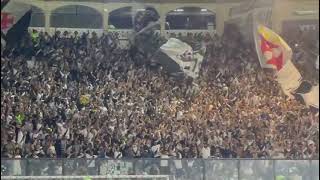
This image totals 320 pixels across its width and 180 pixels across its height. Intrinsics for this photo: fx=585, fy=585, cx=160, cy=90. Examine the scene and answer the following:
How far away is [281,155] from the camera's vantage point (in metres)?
6.52

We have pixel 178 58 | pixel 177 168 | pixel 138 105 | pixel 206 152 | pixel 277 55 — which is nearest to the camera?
pixel 177 168

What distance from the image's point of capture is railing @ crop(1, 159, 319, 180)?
18.4 ft

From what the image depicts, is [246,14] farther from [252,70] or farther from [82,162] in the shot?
[82,162]

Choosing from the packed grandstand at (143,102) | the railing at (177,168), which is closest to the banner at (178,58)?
the packed grandstand at (143,102)

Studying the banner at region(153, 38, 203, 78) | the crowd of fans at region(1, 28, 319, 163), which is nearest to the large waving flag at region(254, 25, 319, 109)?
the crowd of fans at region(1, 28, 319, 163)

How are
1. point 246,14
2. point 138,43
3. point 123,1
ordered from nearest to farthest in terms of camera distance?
point 246,14 → point 123,1 → point 138,43

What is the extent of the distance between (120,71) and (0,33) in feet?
16.8

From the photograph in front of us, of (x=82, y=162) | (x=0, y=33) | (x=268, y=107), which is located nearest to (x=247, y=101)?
(x=268, y=107)

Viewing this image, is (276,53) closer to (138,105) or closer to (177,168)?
(177,168)

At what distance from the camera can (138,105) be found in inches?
305

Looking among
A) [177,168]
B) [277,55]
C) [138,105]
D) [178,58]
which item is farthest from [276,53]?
[138,105]

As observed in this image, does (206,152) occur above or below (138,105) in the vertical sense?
below

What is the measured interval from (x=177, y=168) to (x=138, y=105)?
2.03m

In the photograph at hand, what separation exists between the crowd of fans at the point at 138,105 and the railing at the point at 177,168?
618 millimetres
